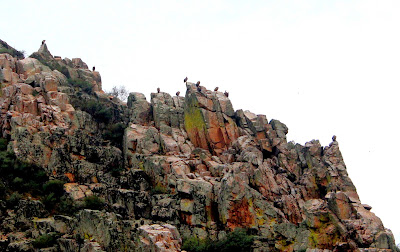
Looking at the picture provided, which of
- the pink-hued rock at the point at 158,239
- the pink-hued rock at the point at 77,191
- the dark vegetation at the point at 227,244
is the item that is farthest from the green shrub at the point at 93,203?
the dark vegetation at the point at 227,244

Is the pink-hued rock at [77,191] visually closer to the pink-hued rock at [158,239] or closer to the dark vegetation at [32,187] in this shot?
the dark vegetation at [32,187]

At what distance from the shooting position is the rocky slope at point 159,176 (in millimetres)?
39688

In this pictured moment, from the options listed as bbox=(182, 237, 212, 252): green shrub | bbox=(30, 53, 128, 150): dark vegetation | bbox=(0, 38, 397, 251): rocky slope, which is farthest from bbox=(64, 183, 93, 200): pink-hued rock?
bbox=(182, 237, 212, 252): green shrub

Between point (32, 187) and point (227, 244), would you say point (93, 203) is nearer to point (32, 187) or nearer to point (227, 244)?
point (32, 187)

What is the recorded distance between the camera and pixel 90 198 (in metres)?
44.8

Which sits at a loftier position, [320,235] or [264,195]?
[264,195]

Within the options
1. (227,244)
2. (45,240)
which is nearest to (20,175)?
(45,240)

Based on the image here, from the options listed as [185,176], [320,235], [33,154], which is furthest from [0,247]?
[320,235]

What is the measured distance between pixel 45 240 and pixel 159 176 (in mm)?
13688

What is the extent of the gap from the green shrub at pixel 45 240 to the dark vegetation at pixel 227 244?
11096 mm

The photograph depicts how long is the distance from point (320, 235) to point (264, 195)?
25.5ft

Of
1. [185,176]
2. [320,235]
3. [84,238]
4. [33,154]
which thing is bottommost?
[320,235]

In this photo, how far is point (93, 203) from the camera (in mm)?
44406

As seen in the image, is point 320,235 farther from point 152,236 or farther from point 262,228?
point 152,236
